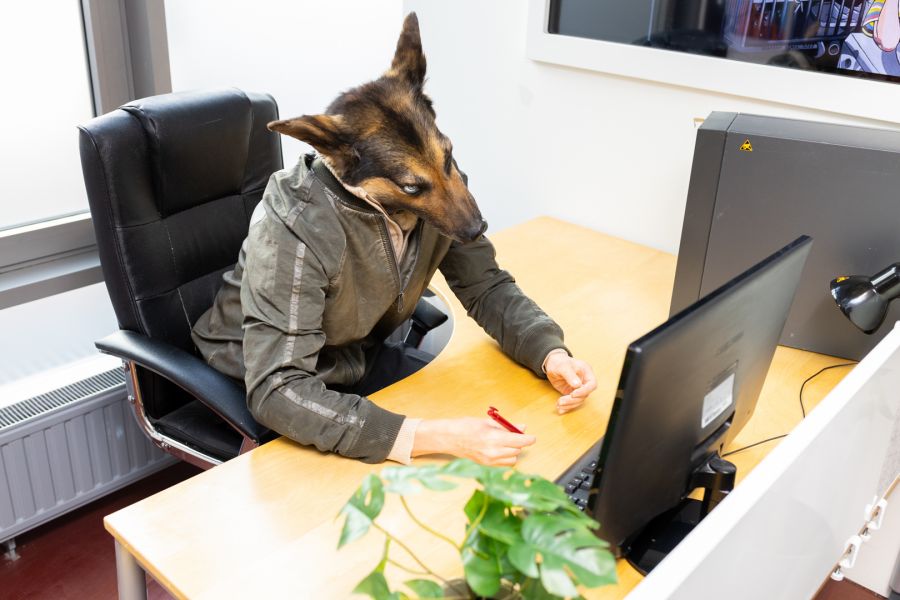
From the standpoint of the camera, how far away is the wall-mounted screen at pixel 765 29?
64.4 inches

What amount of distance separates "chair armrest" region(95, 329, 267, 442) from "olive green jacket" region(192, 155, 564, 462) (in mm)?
72

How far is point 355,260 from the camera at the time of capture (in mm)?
1325

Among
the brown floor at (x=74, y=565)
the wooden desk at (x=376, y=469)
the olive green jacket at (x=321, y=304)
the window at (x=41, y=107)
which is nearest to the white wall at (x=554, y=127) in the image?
the wooden desk at (x=376, y=469)

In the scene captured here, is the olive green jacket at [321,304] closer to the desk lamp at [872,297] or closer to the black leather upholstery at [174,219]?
the black leather upholstery at [174,219]

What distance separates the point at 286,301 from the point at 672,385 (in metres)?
0.64

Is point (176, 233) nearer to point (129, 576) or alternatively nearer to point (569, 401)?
point (129, 576)

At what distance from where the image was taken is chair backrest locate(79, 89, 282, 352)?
144 centimetres

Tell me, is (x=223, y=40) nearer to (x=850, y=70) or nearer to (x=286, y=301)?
(x=286, y=301)

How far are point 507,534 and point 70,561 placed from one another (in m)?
1.70

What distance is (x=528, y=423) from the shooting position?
4.29ft

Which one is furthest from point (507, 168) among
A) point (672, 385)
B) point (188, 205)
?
point (672, 385)

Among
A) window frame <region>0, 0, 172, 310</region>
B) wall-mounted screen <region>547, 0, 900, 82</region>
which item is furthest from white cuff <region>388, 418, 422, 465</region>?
wall-mounted screen <region>547, 0, 900, 82</region>

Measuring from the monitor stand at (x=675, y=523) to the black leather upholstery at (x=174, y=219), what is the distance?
2.13 feet

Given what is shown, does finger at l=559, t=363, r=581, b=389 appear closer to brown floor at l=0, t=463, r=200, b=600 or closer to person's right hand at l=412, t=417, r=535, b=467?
person's right hand at l=412, t=417, r=535, b=467
